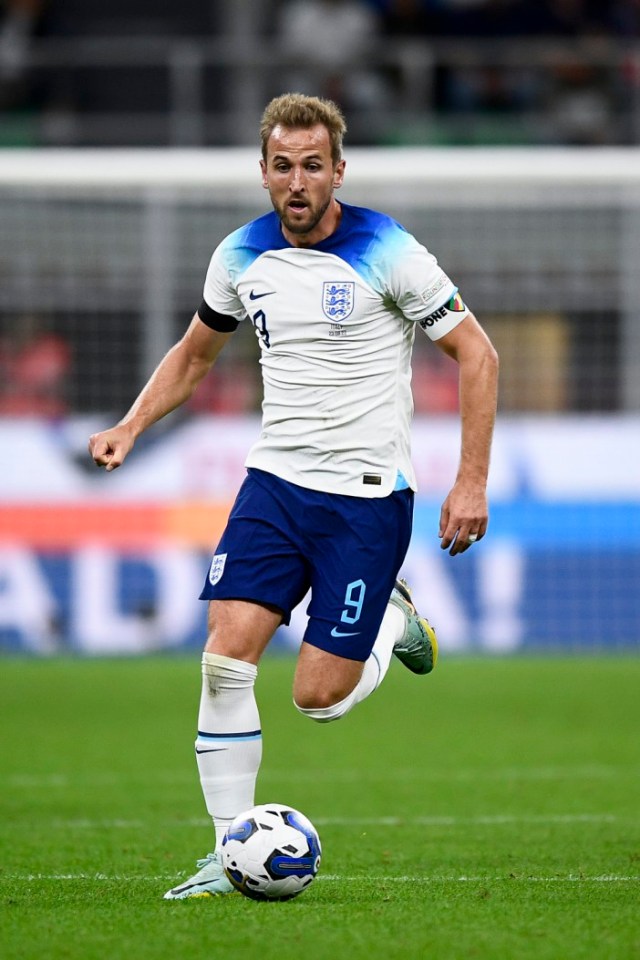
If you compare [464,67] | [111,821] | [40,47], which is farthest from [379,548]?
[40,47]

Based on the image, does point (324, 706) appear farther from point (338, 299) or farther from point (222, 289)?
point (222, 289)

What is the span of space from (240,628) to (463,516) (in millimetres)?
808

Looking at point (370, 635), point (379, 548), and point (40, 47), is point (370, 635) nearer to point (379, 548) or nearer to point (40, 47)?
point (379, 548)

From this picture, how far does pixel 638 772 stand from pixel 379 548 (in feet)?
11.9

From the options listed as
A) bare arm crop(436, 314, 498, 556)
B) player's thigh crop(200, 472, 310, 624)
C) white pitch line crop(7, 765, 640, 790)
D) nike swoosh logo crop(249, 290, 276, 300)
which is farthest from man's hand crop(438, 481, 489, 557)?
white pitch line crop(7, 765, 640, 790)

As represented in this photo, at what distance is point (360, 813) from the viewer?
7.55 metres

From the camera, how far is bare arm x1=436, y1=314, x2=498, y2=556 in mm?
5355

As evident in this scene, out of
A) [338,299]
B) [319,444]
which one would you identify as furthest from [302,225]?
[319,444]

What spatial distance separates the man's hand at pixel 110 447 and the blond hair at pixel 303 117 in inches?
41.8

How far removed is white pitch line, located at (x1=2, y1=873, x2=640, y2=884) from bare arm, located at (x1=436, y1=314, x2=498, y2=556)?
113 cm

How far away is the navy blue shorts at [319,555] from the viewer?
17.9 feet

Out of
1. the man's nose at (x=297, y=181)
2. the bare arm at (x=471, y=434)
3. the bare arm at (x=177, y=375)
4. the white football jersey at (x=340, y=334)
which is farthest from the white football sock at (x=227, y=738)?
the man's nose at (x=297, y=181)

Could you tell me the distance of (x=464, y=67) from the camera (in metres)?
17.4

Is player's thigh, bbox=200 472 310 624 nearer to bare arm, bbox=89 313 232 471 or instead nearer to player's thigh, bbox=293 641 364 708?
player's thigh, bbox=293 641 364 708
